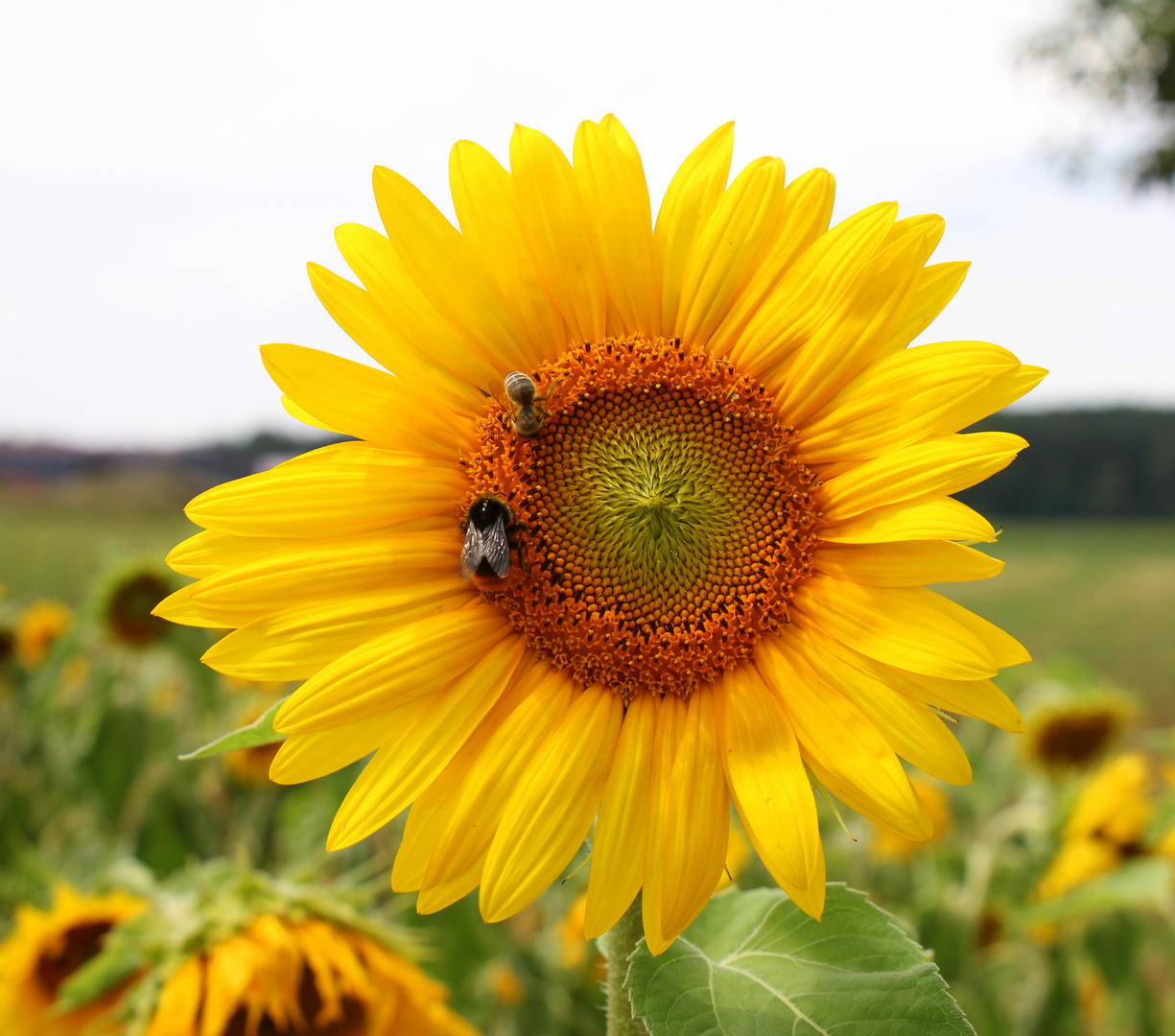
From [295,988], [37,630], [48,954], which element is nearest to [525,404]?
[295,988]

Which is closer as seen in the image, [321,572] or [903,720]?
[903,720]

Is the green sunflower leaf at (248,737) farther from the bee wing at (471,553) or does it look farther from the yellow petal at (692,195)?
the yellow petal at (692,195)

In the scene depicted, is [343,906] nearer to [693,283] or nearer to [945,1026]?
[945,1026]

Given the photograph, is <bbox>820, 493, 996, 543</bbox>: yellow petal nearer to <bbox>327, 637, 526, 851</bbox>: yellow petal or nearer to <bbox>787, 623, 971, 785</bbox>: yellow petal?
<bbox>787, 623, 971, 785</bbox>: yellow petal

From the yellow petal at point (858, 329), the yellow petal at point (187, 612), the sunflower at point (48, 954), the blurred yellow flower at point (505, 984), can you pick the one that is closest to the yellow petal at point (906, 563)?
the yellow petal at point (858, 329)

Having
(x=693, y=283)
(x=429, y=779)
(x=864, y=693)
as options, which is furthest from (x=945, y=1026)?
(x=693, y=283)

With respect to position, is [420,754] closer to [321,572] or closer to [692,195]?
[321,572]

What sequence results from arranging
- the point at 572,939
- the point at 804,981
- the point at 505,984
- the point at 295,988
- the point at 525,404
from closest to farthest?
the point at 804,981, the point at 525,404, the point at 295,988, the point at 572,939, the point at 505,984
